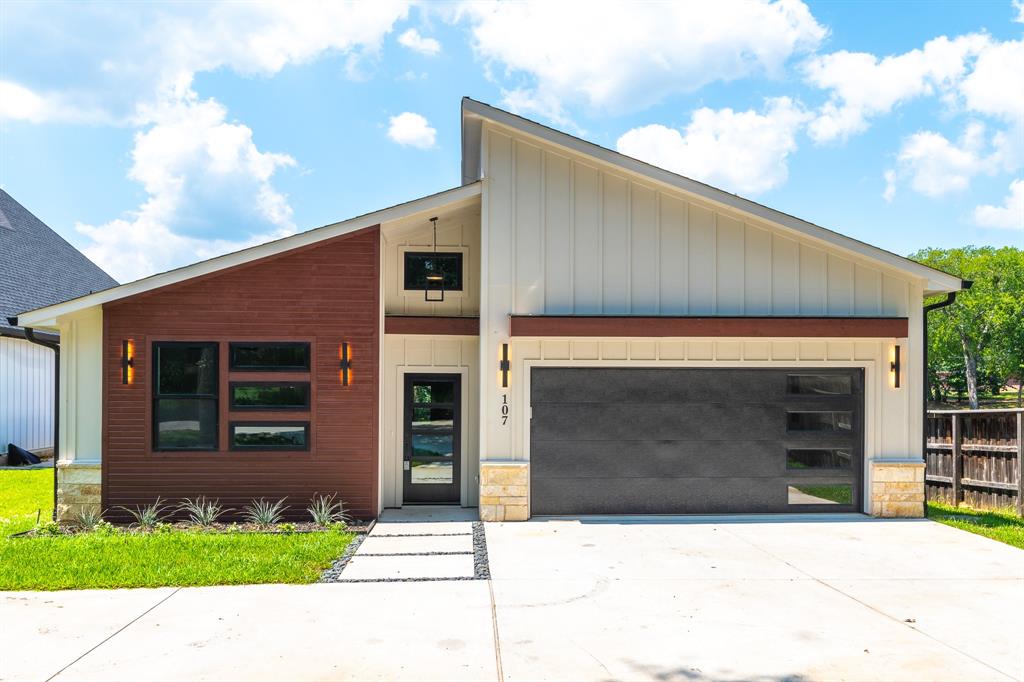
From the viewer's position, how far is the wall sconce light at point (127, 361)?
9.52 meters

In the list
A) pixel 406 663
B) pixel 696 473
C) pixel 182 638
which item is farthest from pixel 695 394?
pixel 182 638

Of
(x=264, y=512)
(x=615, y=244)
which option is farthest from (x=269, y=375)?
(x=615, y=244)

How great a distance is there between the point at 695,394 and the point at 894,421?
2.96 m

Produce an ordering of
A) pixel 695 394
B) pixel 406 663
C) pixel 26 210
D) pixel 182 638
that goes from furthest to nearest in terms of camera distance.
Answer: pixel 26 210 < pixel 695 394 < pixel 182 638 < pixel 406 663

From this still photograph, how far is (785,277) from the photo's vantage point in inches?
404

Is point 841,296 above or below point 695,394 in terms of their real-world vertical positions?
above

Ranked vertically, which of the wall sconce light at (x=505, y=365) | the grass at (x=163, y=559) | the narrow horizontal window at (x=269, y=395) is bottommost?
the grass at (x=163, y=559)

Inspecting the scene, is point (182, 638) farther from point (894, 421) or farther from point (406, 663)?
point (894, 421)

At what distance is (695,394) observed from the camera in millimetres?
10250

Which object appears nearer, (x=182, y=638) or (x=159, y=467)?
(x=182, y=638)

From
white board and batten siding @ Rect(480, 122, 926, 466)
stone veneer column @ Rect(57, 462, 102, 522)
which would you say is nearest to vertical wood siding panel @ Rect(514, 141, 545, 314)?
white board and batten siding @ Rect(480, 122, 926, 466)

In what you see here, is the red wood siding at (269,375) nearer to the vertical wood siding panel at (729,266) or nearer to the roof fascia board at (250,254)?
the roof fascia board at (250,254)

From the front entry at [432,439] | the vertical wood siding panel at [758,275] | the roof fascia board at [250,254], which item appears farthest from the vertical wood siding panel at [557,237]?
the vertical wood siding panel at [758,275]

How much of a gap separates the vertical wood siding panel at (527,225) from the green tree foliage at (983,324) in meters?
54.1
